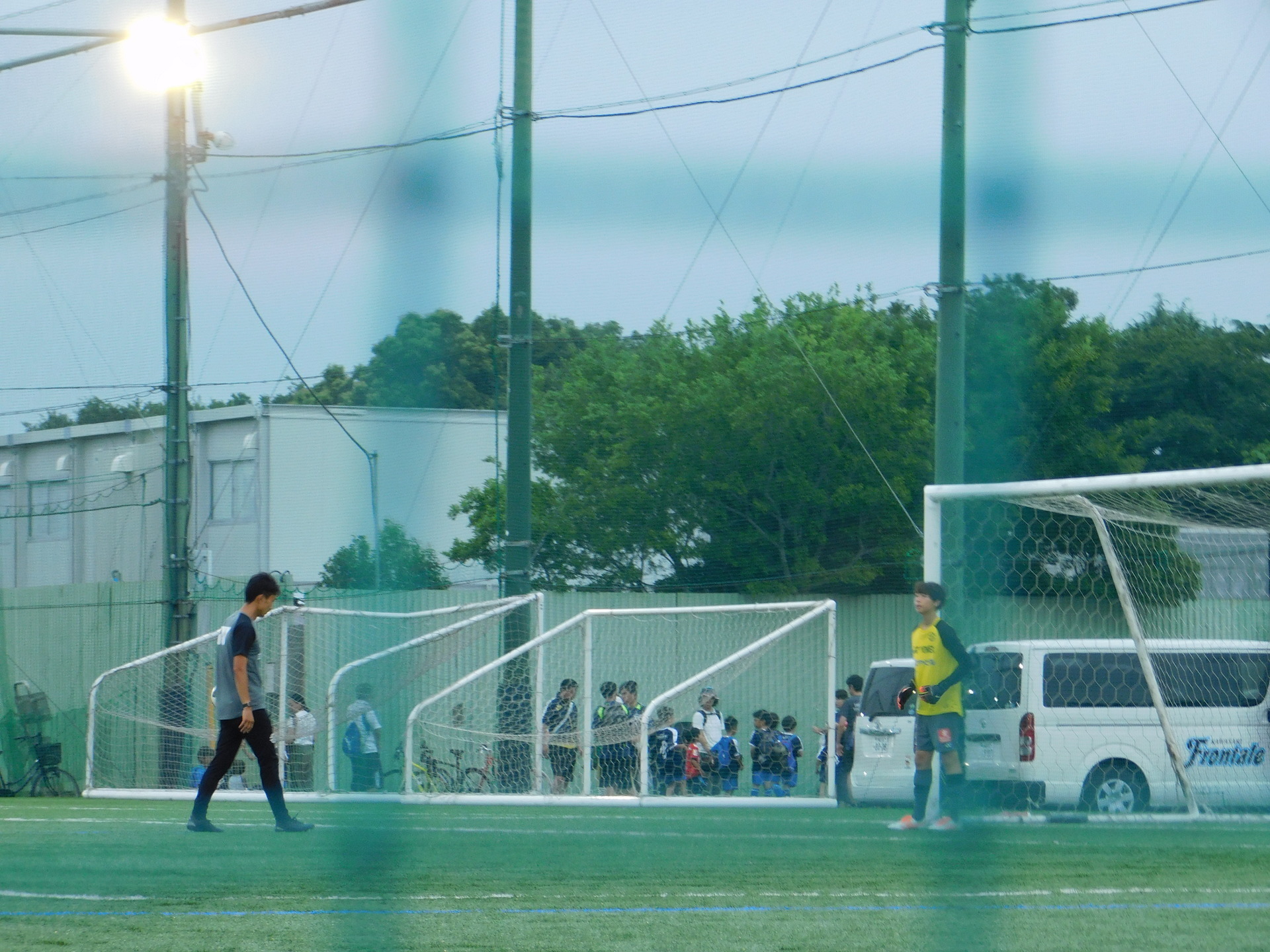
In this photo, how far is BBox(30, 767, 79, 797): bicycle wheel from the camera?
13.8m

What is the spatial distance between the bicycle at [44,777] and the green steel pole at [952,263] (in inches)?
328

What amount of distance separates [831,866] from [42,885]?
9.16 ft

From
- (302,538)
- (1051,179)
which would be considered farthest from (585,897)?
(302,538)

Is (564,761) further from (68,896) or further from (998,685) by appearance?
(68,896)

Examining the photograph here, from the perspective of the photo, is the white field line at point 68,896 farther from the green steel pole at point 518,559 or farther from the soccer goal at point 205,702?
the soccer goal at point 205,702

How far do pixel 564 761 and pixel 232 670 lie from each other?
512 centimetres

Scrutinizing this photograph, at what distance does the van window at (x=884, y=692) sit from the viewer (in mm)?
12508

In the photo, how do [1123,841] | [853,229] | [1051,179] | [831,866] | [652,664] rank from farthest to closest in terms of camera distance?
[652,664], [1123,841], [831,866], [853,229], [1051,179]

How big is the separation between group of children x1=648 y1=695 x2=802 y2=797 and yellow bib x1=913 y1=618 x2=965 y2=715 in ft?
15.2

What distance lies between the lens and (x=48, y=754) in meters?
13.9

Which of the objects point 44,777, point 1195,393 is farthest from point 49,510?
point 1195,393

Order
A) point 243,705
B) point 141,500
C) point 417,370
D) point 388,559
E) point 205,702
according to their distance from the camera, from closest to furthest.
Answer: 1. point 417,370
2. point 388,559
3. point 243,705
4. point 205,702
5. point 141,500

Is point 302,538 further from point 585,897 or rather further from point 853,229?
point 853,229

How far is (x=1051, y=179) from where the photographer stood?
12.5 feet
